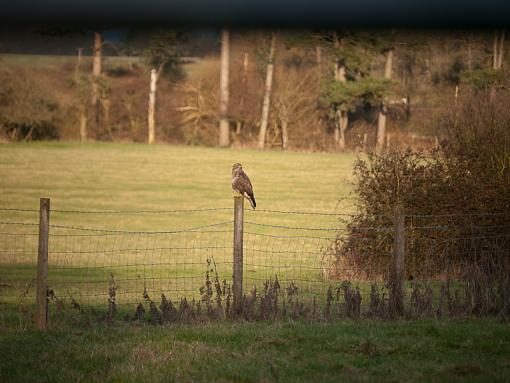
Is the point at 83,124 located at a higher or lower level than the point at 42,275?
higher

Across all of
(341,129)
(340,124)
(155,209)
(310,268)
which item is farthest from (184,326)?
(341,129)

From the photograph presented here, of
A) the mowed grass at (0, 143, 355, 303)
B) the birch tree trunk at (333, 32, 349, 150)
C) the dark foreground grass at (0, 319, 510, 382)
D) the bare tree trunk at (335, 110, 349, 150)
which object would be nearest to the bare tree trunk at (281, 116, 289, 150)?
the birch tree trunk at (333, 32, 349, 150)

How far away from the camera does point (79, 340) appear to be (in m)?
7.14

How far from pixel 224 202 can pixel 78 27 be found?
30.4m

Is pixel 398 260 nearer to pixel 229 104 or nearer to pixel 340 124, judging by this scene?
pixel 340 124

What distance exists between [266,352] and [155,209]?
23756 mm

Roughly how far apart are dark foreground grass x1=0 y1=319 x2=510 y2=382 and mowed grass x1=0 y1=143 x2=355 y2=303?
2912mm

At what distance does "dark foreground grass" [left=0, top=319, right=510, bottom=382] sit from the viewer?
19.2 ft

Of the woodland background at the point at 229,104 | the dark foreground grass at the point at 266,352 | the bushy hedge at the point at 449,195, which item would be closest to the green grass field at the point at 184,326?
the dark foreground grass at the point at 266,352

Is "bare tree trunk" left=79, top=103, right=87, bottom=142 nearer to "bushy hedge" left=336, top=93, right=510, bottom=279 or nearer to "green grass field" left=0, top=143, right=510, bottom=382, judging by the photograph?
"green grass field" left=0, top=143, right=510, bottom=382

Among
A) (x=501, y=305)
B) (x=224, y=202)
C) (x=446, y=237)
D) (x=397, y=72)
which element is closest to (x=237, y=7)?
(x=501, y=305)

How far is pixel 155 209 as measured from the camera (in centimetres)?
3008

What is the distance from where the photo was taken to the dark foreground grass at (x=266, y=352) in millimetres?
5840

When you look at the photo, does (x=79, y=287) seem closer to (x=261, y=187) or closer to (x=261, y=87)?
(x=261, y=187)
